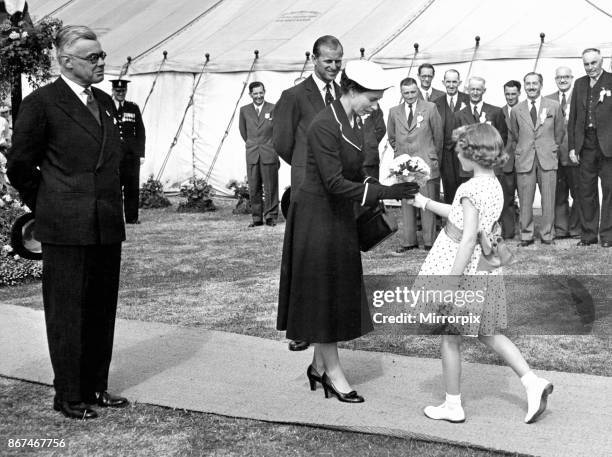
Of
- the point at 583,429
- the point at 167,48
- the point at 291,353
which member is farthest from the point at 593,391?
the point at 167,48

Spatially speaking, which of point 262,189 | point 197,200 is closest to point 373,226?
point 262,189

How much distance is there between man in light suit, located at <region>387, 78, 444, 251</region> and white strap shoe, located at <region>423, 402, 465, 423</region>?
612cm

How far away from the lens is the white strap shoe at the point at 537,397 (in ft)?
15.7

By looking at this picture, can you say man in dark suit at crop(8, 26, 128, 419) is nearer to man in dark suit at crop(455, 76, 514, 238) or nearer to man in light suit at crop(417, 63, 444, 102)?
man in dark suit at crop(455, 76, 514, 238)

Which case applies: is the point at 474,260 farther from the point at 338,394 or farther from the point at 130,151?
the point at 130,151

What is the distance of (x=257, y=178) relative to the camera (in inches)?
555

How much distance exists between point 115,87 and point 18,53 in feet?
18.0

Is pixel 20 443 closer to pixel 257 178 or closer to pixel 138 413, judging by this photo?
pixel 138 413

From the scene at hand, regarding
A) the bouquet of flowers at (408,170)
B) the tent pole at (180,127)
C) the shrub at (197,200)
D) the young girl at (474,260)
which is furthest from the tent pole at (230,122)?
the young girl at (474,260)

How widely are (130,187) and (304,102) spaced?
7.82 metres

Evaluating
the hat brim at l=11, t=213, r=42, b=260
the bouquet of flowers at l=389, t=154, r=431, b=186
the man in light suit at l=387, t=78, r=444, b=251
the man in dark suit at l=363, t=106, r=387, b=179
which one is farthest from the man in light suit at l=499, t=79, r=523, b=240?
the hat brim at l=11, t=213, r=42, b=260

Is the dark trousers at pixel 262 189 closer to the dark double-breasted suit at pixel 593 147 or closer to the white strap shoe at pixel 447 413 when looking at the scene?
the dark double-breasted suit at pixel 593 147

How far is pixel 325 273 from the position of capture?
17.1 feet

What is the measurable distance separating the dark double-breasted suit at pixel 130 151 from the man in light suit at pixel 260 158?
5.16ft
